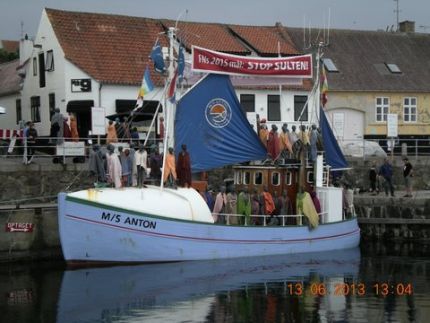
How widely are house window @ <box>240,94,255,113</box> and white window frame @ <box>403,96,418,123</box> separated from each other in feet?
34.2

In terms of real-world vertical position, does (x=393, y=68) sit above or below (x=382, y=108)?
above

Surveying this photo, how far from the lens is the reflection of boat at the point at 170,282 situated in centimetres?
1802

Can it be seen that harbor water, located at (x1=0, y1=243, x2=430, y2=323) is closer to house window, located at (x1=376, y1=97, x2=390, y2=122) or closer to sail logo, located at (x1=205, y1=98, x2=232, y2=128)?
sail logo, located at (x1=205, y1=98, x2=232, y2=128)

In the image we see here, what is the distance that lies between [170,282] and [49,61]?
22689 millimetres

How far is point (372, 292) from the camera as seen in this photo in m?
20.2

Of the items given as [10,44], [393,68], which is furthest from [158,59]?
[10,44]

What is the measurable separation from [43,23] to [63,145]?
14967 mm

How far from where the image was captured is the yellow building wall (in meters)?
45.2

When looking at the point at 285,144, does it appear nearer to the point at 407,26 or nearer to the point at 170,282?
the point at 170,282

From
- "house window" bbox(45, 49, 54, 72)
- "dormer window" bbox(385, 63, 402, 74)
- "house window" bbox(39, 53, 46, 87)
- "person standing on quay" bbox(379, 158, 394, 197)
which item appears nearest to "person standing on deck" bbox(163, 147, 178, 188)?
"person standing on quay" bbox(379, 158, 394, 197)

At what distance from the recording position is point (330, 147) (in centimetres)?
2825

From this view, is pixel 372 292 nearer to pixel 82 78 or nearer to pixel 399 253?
pixel 399 253

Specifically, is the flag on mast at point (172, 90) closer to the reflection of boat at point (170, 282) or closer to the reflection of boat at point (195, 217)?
the reflection of boat at point (195, 217)

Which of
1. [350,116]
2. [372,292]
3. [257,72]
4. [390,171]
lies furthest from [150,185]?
[350,116]
